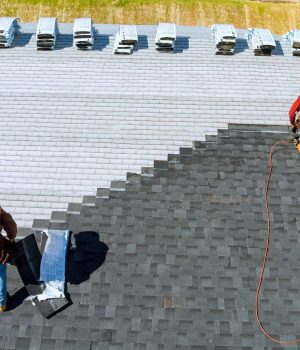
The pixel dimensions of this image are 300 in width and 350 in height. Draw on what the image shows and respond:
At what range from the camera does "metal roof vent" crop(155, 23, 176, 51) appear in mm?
17297

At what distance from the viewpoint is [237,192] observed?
12711 mm

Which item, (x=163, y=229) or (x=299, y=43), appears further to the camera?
(x=299, y=43)

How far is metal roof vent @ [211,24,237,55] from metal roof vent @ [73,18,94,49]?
16.9 feet

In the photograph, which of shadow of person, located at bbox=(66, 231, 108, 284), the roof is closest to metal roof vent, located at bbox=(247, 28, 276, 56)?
the roof

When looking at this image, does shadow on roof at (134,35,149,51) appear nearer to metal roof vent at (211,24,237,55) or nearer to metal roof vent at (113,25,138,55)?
metal roof vent at (113,25,138,55)

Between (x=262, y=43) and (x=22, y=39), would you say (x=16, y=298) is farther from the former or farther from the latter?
(x=262, y=43)

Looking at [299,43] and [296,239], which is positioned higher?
[299,43]

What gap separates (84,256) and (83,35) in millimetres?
9994

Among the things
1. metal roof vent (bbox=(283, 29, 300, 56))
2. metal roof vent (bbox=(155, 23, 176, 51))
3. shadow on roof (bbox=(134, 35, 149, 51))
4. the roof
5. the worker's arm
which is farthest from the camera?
shadow on roof (bbox=(134, 35, 149, 51))

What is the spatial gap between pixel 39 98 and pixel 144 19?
1550cm

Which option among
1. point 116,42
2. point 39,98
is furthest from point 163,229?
point 116,42

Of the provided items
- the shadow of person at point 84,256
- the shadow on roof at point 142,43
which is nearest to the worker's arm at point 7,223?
the shadow of person at point 84,256

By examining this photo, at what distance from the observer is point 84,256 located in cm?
1142

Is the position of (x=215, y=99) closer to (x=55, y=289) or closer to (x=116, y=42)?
(x=116, y=42)
